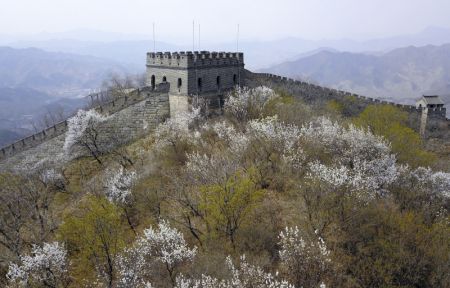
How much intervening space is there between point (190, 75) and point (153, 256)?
2260cm

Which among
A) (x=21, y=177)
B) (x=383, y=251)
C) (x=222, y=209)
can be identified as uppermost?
(x=222, y=209)

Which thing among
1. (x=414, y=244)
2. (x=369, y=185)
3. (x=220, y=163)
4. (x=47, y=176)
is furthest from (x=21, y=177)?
(x=414, y=244)

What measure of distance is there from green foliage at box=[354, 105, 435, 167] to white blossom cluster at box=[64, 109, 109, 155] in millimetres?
23810

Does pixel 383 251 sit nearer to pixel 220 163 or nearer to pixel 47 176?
pixel 220 163

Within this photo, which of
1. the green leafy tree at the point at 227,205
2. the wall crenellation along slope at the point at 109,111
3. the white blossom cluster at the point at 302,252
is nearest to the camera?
the white blossom cluster at the point at 302,252

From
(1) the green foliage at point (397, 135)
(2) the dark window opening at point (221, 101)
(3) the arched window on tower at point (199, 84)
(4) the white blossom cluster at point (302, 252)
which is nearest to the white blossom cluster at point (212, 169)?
(4) the white blossom cluster at point (302, 252)

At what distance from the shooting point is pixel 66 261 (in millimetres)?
20594

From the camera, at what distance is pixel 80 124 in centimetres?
3881

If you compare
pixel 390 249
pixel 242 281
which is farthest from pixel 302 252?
pixel 390 249

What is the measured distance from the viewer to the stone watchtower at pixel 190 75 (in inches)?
1551

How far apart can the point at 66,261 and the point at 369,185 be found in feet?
54.3

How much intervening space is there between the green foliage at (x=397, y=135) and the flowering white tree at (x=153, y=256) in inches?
840

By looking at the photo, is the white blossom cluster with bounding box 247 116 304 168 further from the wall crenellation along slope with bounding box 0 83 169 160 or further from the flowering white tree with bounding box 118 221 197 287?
the wall crenellation along slope with bounding box 0 83 169 160

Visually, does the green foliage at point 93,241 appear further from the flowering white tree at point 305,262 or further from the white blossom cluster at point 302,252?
the flowering white tree at point 305,262
